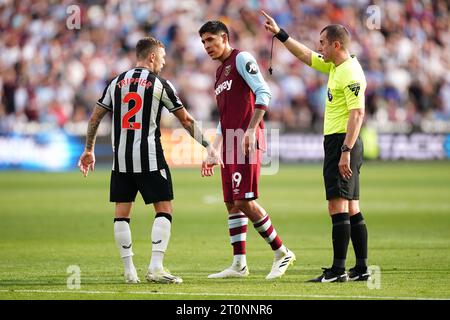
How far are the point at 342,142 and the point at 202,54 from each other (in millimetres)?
23072

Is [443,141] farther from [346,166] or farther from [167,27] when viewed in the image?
[346,166]

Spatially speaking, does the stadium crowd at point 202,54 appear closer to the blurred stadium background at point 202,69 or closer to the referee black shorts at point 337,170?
the blurred stadium background at point 202,69

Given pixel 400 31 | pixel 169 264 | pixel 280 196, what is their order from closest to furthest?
pixel 169 264 < pixel 280 196 < pixel 400 31

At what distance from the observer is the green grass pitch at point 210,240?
883 centimetres

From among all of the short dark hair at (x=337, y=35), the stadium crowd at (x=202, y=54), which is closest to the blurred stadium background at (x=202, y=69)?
the stadium crowd at (x=202, y=54)

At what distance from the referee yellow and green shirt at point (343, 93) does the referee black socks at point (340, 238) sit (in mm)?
871

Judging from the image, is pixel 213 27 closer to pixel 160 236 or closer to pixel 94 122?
pixel 94 122

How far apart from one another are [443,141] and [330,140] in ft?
74.4

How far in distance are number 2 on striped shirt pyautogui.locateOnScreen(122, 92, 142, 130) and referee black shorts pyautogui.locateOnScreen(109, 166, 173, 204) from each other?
47cm

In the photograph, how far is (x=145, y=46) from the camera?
31.3 feet

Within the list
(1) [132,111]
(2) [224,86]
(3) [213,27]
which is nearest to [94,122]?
(1) [132,111]

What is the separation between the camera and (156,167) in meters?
9.54

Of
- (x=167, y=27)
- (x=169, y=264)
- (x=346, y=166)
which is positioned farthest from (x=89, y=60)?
(x=346, y=166)

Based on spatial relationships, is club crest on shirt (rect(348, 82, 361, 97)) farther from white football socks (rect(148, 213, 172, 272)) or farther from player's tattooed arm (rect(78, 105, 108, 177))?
player's tattooed arm (rect(78, 105, 108, 177))
